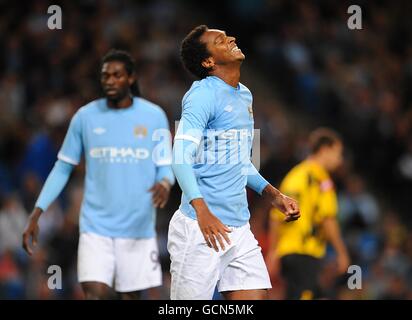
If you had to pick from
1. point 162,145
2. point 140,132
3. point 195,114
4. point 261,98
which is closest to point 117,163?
A: point 140,132

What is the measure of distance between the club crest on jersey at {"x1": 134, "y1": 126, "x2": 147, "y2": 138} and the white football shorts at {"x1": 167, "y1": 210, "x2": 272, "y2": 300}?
1.82 meters

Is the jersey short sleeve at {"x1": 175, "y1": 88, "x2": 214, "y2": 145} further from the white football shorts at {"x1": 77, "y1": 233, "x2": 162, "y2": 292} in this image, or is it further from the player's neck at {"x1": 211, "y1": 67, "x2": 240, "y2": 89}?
the white football shorts at {"x1": 77, "y1": 233, "x2": 162, "y2": 292}

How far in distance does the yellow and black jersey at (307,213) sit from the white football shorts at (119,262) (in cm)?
149

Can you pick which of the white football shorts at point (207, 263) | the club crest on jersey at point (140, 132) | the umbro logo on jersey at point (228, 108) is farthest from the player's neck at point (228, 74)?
the club crest on jersey at point (140, 132)

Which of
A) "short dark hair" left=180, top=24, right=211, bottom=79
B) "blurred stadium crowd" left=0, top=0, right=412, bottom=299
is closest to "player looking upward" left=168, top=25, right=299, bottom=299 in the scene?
"short dark hair" left=180, top=24, right=211, bottom=79

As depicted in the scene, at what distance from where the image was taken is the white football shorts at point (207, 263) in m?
6.34

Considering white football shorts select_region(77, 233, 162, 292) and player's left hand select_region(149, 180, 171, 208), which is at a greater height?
player's left hand select_region(149, 180, 171, 208)

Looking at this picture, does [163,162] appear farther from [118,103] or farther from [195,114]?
[195,114]

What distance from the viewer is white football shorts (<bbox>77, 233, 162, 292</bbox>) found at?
7.89 m

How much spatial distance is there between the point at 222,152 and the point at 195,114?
374 millimetres

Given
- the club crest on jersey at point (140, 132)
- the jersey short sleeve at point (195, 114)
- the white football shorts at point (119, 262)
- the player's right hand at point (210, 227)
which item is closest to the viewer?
the player's right hand at point (210, 227)

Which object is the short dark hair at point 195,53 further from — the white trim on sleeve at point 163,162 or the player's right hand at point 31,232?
the player's right hand at point 31,232

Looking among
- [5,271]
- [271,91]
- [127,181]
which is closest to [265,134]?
[271,91]
